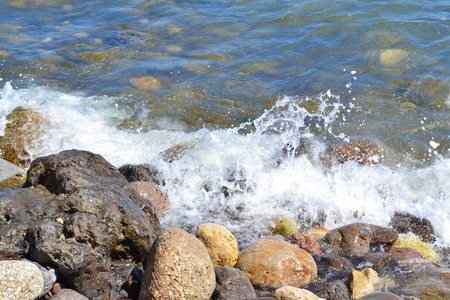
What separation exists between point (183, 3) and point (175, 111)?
6.23 meters

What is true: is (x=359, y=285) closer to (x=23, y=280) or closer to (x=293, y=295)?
(x=293, y=295)

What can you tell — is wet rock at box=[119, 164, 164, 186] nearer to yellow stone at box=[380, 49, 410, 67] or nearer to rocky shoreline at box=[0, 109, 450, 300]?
rocky shoreline at box=[0, 109, 450, 300]

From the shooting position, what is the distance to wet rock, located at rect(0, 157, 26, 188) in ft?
16.1

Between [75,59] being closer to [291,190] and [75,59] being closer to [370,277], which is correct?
[291,190]

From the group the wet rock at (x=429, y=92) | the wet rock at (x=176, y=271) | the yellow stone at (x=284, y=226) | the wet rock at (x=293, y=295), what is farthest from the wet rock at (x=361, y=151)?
the wet rock at (x=176, y=271)

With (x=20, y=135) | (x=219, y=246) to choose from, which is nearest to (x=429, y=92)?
(x=219, y=246)

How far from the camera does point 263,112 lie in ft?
24.9

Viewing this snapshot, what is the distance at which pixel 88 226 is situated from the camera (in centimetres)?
335

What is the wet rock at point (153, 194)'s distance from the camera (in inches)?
206

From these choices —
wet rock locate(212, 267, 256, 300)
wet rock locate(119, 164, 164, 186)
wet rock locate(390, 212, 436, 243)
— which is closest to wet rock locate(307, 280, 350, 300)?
wet rock locate(212, 267, 256, 300)

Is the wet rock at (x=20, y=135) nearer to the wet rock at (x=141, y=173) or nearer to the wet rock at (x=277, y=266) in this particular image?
the wet rock at (x=141, y=173)

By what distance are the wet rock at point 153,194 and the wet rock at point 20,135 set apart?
79.9 inches

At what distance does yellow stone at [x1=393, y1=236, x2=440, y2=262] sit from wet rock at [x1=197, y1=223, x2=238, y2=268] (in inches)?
75.6

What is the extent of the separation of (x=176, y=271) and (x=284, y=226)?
7.08ft
